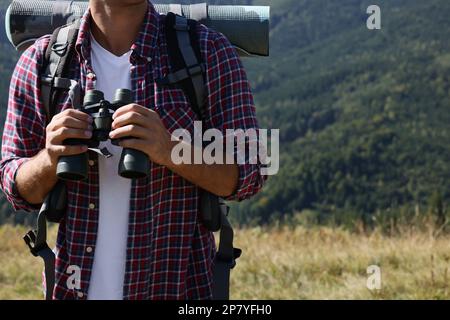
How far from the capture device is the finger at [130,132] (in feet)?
6.35

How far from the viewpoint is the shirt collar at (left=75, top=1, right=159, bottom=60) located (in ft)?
6.99

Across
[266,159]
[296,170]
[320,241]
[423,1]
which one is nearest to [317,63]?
[423,1]

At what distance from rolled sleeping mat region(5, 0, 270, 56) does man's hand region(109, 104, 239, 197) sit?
0.48m

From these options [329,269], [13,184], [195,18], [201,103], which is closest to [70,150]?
[13,184]

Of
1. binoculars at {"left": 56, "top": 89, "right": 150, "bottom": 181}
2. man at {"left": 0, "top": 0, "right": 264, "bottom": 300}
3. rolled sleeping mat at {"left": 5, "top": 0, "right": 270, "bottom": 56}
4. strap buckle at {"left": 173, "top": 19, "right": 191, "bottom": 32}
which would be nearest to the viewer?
binoculars at {"left": 56, "top": 89, "right": 150, "bottom": 181}

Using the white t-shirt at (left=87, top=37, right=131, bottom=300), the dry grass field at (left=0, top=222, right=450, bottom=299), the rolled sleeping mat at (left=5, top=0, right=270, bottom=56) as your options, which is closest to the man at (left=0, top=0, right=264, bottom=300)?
the white t-shirt at (left=87, top=37, right=131, bottom=300)

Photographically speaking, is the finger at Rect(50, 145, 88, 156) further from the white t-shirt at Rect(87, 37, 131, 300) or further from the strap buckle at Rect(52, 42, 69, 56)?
the strap buckle at Rect(52, 42, 69, 56)

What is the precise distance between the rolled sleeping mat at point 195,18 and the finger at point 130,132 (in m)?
0.58

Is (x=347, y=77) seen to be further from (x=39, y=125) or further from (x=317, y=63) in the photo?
(x=39, y=125)

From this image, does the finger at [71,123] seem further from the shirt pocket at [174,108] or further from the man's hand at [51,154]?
the shirt pocket at [174,108]

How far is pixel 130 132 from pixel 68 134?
148 mm

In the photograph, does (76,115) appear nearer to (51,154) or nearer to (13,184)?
(51,154)

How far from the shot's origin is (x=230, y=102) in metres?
2.14

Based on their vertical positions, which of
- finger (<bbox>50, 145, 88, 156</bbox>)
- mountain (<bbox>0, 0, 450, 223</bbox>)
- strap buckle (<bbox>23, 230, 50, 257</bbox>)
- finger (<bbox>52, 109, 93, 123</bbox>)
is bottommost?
strap buckle (<bbox>23, 230, 50, 257</bbox>)
